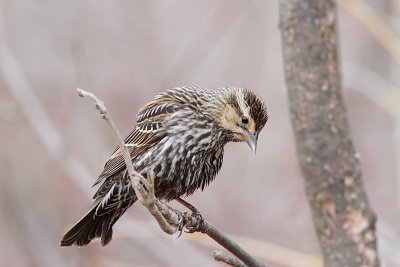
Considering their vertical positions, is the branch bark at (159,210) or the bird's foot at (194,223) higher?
the branch bark at (159,210)

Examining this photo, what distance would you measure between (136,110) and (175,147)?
9.72 feet

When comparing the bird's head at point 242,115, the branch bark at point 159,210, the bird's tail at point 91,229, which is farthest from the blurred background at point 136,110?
the branch bark at point 159,210

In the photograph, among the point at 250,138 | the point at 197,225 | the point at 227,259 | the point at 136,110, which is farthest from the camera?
the point at 136,110

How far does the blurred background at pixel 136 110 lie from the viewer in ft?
21.6

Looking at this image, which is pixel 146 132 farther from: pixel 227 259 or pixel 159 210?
pixel 227 259

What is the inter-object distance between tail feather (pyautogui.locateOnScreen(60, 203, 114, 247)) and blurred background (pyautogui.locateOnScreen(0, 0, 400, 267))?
118 cm

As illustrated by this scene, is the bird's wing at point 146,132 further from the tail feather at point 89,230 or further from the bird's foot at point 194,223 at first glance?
the bird's foot at point 194,223

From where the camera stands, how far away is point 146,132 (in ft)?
15.0

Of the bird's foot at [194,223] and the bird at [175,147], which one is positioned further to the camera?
the bird at [175,147]

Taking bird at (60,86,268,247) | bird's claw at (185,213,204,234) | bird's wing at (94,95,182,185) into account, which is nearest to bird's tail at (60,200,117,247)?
bird at (60,86,268,247)

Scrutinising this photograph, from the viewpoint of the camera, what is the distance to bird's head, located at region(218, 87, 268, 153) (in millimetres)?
4402

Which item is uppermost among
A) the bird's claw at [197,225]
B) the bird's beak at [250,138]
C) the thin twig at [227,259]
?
the bird's beak at [250,138]

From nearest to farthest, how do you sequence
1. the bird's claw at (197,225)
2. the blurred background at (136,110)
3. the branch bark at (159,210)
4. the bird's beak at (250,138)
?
the branch bark at (159,210) → the bird's claw at (197,225) → the bird's beak at (250,138) → the blurred background at (136,110)

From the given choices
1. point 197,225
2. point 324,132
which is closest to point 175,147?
point 197,225
